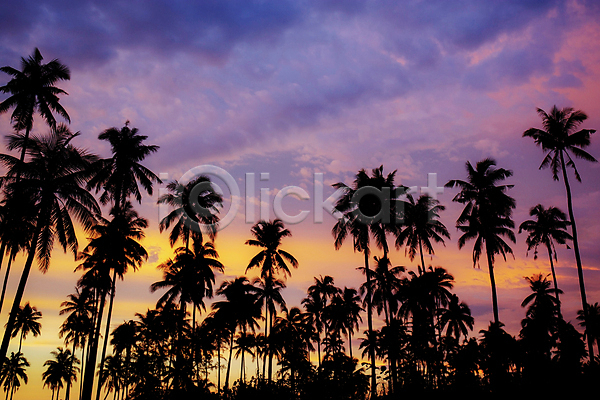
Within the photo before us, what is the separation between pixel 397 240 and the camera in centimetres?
4700

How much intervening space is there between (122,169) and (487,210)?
114 ft

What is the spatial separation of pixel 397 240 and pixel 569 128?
2023cm

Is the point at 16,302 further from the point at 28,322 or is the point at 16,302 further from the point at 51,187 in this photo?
the point at 28,322

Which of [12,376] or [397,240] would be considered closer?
[397,240]

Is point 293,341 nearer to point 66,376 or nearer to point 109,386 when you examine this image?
point 109,386

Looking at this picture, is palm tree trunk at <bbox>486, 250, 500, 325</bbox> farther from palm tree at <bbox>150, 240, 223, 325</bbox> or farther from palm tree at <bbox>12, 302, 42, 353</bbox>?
palm tree at <bbox>12, 302, 42, 353</bbox>

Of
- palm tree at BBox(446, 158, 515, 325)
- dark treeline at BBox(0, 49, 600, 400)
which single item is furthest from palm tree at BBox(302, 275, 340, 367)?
palm tree at BBox(446, 158, 515, 325)

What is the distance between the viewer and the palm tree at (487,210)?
39719 mm

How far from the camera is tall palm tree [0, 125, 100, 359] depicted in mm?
25719

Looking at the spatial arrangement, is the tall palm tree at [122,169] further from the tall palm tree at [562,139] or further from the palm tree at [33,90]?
the tall palm tree at [562,139]

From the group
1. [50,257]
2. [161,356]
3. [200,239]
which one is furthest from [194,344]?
[50,257]

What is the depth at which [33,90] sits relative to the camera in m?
28.9

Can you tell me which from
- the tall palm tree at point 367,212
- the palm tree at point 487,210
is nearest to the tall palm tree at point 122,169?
the tall palm tree at point 367,212

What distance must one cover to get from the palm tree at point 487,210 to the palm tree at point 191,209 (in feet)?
86.0
